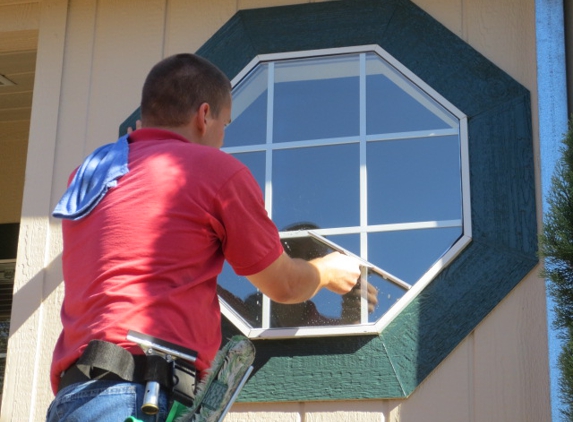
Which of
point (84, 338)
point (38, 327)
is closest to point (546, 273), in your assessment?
point (84, 338)

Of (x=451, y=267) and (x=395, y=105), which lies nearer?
(x=451, y=267)

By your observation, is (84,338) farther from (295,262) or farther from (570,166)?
(570,166)

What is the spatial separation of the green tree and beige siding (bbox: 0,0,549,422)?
28 cm

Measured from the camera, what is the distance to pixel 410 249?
3201 mm

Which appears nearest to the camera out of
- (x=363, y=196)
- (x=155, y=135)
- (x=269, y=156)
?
(x=155, y=135)

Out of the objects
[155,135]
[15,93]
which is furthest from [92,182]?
[15,93]

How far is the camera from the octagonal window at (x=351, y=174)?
3191 millimetres

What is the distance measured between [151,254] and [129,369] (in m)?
0.26

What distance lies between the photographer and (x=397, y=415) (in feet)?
9.96

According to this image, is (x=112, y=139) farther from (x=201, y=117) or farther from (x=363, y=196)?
(x=201, y=117)

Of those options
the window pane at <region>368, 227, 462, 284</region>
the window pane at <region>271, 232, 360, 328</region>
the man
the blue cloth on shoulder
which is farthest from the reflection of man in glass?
the blue cloth on shoulder

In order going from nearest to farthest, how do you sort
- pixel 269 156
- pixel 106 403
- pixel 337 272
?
pixel 106 403 → pixel 337 272 → pixel 269 156

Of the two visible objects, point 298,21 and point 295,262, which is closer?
point 295,262

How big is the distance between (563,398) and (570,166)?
64 centimetres
